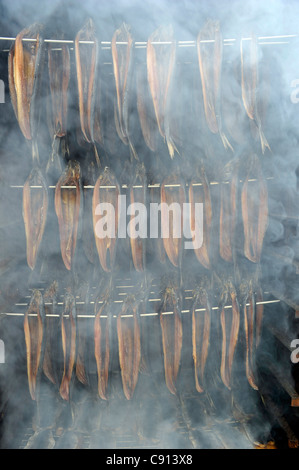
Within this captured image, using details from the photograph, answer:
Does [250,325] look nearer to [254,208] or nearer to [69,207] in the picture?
A: [254,208]

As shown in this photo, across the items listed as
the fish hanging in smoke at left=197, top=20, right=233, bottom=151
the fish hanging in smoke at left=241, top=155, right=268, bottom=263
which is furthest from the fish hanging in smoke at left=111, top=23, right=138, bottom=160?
the fish hanging in smoke at left=241, top=155, right=268, bottom=263

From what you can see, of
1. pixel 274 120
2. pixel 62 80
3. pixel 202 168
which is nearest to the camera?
pixel 62 80

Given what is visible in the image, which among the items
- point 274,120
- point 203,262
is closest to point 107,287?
point 203,262

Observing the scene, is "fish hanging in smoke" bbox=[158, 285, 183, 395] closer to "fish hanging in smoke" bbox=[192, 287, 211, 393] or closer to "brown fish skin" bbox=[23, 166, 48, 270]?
"fish hanging in smoke" bbox=[192, 287, 211, 393]

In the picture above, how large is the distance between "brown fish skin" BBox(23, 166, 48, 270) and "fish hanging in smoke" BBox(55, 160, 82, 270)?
2.9 inches

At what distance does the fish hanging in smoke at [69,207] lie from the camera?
2459 millimetres

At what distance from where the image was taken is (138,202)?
2.50m

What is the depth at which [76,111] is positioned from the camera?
2.58 metres

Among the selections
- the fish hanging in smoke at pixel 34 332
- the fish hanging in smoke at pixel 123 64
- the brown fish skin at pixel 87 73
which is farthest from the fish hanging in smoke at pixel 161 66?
the fish hanging in smoke at pixel 34 332

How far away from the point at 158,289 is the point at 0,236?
101cm

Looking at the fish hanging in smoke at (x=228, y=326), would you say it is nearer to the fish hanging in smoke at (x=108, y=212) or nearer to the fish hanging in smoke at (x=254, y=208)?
the fish hanging in smoke at (x=254, y=208)

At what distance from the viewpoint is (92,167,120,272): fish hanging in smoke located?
247cm

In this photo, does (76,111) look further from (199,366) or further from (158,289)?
(199,366)

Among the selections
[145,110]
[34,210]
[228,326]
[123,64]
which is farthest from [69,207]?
[228,326]
